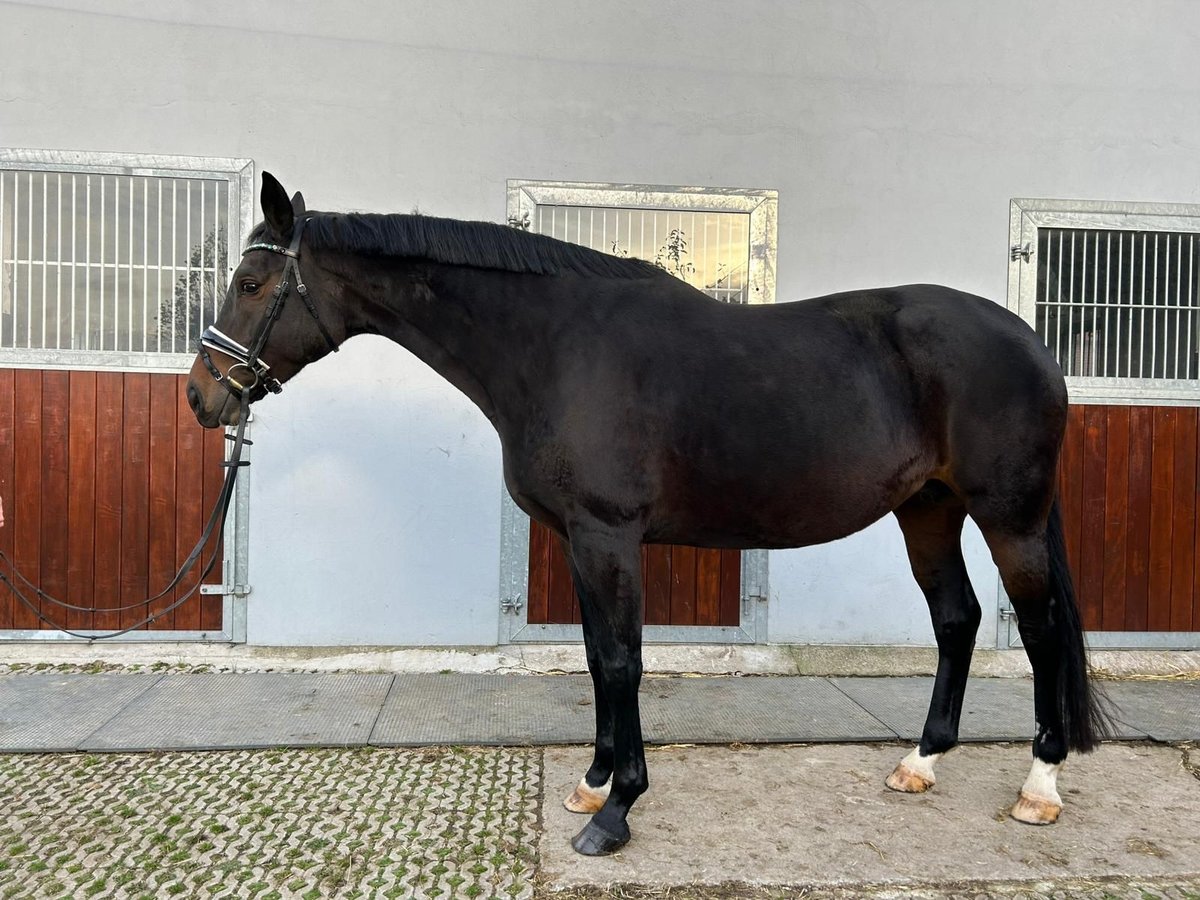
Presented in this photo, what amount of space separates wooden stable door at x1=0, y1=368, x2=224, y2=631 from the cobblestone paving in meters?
1.37

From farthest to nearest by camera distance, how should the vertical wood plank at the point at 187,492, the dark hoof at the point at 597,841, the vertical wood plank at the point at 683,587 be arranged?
the vertical wood plank at the point at 683,587, the vertical wood plank at the point at 187,492, the dark hoof at the point at 597,841

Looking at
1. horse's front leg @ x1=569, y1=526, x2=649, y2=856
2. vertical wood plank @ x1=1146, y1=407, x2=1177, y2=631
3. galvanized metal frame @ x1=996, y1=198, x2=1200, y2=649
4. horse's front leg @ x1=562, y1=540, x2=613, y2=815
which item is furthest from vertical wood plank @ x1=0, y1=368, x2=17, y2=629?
vertical wood plank @ x1=1146, y1=407, x2=1177, y2=631

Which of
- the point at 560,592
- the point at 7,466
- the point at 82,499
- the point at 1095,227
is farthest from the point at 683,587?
the point at 7,466

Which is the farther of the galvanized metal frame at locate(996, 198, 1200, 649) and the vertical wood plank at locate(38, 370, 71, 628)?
the galvanized metal frame at locate(996, 198, 1200, 649)

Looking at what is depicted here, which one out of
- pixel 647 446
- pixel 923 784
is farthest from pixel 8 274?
pixel 923 784

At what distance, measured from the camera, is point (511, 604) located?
4191 mm

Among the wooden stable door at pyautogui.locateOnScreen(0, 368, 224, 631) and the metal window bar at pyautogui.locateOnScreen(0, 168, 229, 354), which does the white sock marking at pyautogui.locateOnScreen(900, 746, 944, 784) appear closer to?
the wooden stable door at pyautogui.locateOnScreen(0, 368, 224, 631)

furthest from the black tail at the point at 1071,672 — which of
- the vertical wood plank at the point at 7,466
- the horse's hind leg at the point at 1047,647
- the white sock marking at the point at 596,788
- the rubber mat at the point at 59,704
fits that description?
the vertical wood plank at the point at 7,466

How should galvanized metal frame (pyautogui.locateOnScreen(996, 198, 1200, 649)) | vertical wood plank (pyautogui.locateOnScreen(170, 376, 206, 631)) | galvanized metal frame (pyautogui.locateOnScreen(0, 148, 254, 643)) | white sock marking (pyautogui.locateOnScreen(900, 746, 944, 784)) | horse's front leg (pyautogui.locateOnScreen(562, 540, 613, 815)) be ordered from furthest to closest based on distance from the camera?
galvanized metal frame (pyautogui.locateOnScreen(996, 198, 1200, 649))
vertical wood plank (pyautogui.locateOnScreen(170, 376, 206, 631))
galvanized metal frame (pyautogui.locateOnScreen(0, 148, 254, 643))
white sock marking (pyautogui.locateOnScreen(900, 746, 944, 784))
horse's front leg (pyautogui.locateOnScreen(562, 540, 613, 815))

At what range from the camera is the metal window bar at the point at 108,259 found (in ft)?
13.4

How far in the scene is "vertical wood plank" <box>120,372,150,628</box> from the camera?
162 inches

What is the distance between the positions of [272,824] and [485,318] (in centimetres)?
185

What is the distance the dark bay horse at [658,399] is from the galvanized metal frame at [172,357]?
1.96 metres

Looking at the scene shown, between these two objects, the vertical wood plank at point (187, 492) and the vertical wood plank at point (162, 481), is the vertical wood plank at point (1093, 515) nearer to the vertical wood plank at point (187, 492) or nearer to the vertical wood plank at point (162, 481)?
the vertical wood plank at point (187, 492)
